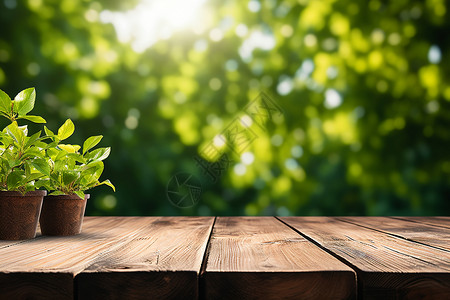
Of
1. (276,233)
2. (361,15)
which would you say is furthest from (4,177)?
(361,15)

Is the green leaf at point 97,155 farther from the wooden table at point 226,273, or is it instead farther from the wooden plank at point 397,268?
the wooden plank at point 397,268

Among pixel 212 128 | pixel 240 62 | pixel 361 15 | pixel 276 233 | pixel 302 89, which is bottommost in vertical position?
pixel 276 233

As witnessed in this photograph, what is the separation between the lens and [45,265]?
1.94 feet

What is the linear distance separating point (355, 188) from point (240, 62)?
741 mm

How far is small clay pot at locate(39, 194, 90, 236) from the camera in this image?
3.18 ft

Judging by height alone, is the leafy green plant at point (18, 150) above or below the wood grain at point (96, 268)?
above

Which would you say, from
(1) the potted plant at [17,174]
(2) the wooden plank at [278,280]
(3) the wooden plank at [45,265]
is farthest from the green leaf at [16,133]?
(2) the wooden plank at [278,280]

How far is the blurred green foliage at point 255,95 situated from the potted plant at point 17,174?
2.56ft

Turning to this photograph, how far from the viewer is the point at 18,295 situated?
544 millimetres

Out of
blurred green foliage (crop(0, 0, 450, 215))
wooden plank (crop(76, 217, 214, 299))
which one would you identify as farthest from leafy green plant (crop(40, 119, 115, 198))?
blurred green foliage (crop(0, 0, 450, 215))

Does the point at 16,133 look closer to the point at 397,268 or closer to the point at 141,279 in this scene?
the point at 141,279

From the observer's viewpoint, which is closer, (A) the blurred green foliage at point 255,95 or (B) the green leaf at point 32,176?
(B) the green leaf at point 32,176

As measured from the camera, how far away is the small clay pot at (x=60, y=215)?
3.18 feet

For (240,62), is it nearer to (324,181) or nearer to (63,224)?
→ (324,181)
